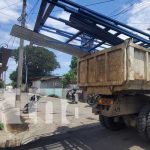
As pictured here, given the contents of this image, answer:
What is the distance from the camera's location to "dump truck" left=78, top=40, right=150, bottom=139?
277 inches

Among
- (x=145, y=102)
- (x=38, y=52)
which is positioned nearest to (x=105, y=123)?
(x=145, y=102)

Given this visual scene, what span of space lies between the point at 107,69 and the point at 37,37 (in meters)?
2.80

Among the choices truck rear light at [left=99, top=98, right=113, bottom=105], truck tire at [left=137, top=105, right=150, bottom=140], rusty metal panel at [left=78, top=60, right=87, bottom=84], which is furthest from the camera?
rusty metal panel at [left=78, top=60, right=87, bottom=84]

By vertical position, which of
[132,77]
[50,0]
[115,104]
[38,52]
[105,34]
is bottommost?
[115,104]

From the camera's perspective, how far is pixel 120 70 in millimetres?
7027

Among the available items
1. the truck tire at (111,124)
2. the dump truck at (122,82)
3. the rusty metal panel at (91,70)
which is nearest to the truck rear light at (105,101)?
the dump truck at (122,82)

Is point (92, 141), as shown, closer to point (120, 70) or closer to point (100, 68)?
point (100, 68)

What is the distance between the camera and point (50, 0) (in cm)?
727

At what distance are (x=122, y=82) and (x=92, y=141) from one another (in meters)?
2.55

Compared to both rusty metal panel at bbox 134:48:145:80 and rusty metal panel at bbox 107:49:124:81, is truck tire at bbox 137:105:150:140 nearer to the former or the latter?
rusty metal panel at bbox 134:48:145:80

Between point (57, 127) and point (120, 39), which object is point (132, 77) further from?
point (57, 127)

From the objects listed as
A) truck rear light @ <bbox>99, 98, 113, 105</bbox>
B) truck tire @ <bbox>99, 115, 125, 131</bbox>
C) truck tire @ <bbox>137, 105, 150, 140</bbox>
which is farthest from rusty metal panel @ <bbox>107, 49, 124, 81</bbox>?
truck tire @ <bbox>99, 115, 125, 131</bbox>

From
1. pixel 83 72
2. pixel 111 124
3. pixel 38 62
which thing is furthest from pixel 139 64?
pixel 38 62

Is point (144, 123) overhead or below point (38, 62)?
below
